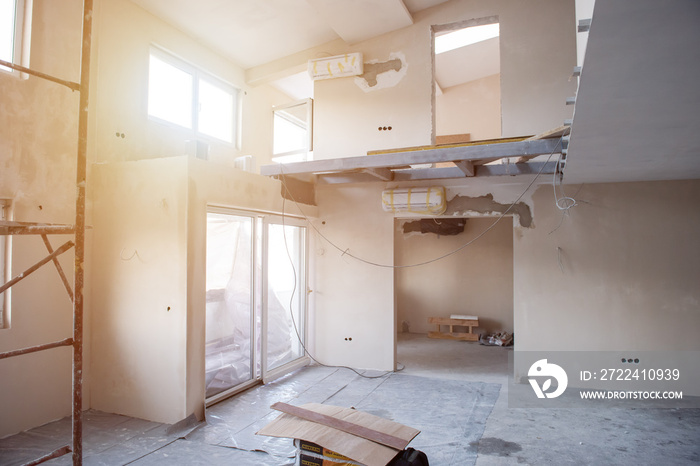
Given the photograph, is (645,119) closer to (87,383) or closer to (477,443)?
(477,443)

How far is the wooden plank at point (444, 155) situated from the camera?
389 centimetres

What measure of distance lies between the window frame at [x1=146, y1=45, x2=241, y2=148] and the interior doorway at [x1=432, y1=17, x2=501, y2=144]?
3781 millimetres

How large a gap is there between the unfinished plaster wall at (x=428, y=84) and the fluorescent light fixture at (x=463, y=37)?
1.95 m

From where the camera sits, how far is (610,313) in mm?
5051

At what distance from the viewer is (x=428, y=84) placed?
5730 mm

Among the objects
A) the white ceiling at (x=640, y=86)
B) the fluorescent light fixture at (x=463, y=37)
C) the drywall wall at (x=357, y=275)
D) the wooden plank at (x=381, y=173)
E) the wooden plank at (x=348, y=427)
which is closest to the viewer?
the white ceiling at (x=640, y=86)

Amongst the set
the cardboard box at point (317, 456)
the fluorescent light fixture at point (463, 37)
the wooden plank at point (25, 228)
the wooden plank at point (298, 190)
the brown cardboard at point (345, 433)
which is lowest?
the cardboard box at point (317, 456)

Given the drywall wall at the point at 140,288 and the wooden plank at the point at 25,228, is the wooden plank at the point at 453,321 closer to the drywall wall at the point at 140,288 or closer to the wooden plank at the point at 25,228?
the drywall wall at the point at 140,288

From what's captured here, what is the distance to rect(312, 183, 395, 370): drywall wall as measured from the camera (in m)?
5.96

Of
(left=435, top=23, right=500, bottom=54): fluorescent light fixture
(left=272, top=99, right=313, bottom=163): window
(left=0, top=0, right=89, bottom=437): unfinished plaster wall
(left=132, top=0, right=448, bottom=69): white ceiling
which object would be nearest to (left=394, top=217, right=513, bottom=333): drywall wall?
(left=272, top=99, right=313, bottom=163): window

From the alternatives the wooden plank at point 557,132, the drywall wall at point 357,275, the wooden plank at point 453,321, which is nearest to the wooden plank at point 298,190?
the drywall wall at point 357,275

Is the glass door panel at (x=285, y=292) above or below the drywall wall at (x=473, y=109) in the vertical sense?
below

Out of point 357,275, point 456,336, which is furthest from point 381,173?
point 456,336

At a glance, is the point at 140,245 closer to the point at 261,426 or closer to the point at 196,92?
the point at 261,426
